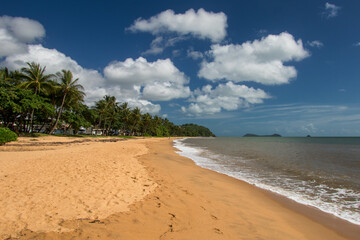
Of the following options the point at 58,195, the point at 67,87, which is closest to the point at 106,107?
the point at 67,87

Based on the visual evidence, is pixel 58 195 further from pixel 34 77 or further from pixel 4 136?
pixel 34 77

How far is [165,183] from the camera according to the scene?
6.77m

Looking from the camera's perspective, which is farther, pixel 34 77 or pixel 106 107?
pixel 106 107

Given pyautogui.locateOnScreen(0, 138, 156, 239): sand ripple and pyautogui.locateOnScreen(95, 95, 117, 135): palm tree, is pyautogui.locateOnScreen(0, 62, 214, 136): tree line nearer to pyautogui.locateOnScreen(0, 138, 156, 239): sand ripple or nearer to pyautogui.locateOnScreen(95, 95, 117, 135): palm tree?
pyautogui.locateOnScreen(95, 95, 117, 135): palm tree

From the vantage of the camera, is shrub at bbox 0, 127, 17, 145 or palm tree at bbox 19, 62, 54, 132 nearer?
shrub at bbox 0, 127, 17, 145

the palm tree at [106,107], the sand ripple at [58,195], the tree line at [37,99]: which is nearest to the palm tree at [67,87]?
the tree line at [37,99]

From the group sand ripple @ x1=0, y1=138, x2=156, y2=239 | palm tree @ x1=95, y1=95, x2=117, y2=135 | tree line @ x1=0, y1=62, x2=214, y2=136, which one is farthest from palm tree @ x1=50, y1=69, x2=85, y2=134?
sand ripple @ x1=0, y1=138, x2=156, y2=239

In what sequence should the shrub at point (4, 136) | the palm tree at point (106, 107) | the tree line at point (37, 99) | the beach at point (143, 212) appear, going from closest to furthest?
the beach at point (143, 212)
the shrub at point (4, 136)
the tree line at point (37, 99)
the palm tree at point (106, 107)

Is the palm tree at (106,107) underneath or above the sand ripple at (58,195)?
above

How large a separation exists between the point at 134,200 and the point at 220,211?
2265mm

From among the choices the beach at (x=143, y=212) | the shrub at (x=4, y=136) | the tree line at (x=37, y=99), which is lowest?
the beach at (x=143, y=212)

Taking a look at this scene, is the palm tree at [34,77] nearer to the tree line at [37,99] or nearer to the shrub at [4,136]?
the tree line at [37,99]

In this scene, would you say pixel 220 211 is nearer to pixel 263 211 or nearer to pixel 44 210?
pixel 263 211

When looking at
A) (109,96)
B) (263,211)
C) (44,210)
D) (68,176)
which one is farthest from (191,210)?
(109,96)
